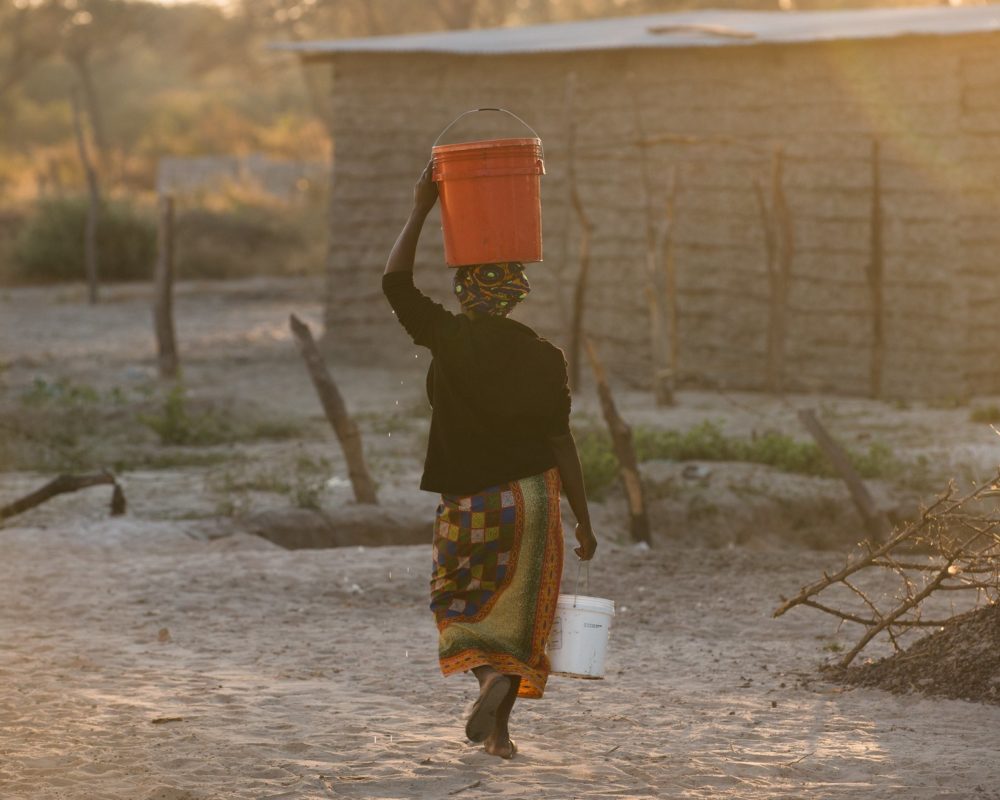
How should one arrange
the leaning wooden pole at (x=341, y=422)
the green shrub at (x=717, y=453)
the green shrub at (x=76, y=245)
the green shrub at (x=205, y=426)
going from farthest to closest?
the green shrub at (x=76, y=245) → the green shrub at (x=205, y=426) → the green shrub at (x=717, y=453) → the leaning wooden pole at (x=341, y=422)

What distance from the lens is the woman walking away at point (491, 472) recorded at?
3.93 meters

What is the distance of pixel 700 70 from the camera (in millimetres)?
11727

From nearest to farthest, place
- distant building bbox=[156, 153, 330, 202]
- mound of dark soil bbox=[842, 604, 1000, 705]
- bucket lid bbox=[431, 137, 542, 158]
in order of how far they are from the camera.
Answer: bucket lid bbox=[431, 137, 542, 158], mound of dark soil bbox=[842, 604, 1000, 705], distant building bbox=[156, 153, 330, 202]

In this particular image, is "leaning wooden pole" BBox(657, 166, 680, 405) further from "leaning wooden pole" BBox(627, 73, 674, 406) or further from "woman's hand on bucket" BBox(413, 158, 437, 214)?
"woman's hand on bucket" BBox(413, 158, 437, 214)

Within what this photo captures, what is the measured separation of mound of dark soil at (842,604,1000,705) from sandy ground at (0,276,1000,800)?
0.09m

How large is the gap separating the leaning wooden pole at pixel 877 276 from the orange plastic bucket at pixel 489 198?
7404 millimetres

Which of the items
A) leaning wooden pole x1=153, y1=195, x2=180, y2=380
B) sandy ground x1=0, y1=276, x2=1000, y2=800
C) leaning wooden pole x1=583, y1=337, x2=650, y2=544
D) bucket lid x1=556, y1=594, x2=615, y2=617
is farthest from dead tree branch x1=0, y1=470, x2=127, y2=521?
leaning wooden pole x1=153, y1=195, x2=180, y2=380

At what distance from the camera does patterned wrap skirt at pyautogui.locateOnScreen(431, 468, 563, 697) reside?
3973 mm

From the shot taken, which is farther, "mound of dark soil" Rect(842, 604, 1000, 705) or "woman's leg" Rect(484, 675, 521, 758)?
"mound of dark soil" Rect(842, 604, 1000, 705)

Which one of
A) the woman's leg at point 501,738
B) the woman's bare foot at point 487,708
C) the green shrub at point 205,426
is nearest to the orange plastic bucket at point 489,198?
the woman's bare foot at point 487,708

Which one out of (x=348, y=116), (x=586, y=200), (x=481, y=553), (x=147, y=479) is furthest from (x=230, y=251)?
(x=481, y=553)

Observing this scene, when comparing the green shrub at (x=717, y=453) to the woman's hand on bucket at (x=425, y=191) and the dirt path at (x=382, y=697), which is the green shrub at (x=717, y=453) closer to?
the dirt path at (x=382, y=697)

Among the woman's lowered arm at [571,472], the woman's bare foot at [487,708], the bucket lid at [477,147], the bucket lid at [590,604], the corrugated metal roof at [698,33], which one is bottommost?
the woman's bare foot at [487,708]

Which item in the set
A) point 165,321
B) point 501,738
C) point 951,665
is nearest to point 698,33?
point 165,321
